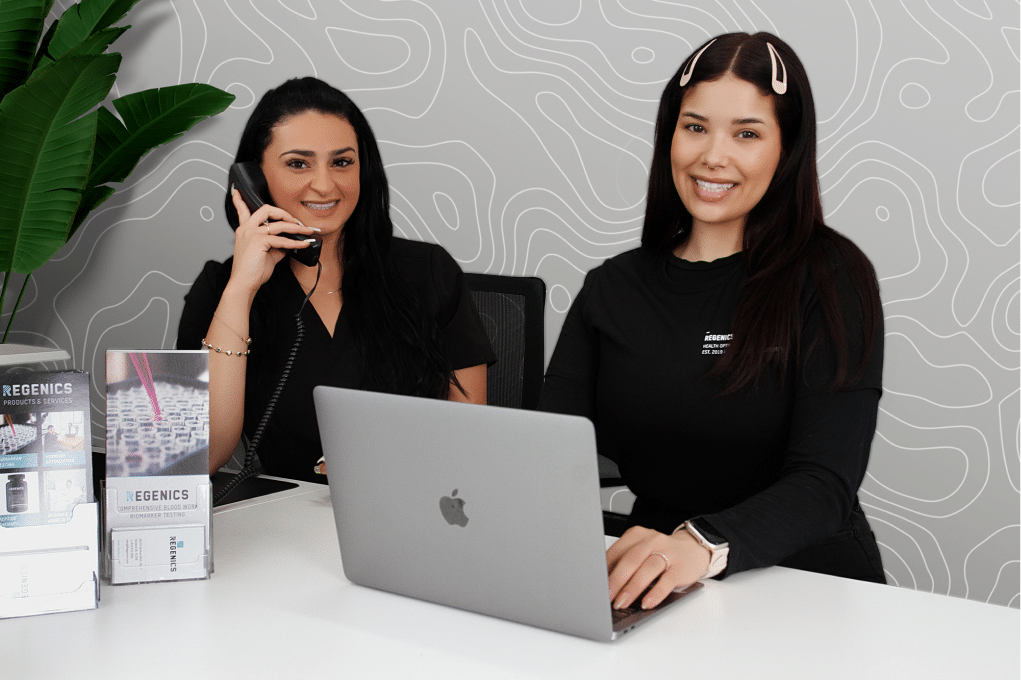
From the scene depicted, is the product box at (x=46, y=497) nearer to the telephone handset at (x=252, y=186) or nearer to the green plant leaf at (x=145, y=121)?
the telephone handset at (x=252, y=186)

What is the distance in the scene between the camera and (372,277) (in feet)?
6.55

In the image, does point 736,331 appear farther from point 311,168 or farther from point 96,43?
A: point 96,43

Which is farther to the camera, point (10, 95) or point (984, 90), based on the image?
point (10, 95)

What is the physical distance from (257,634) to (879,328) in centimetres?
101

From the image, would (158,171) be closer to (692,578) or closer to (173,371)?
(173,371)

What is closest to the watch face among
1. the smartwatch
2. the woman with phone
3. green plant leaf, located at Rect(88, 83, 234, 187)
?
the smartwatch

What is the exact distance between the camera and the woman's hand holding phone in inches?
68.8

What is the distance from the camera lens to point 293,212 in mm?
1906

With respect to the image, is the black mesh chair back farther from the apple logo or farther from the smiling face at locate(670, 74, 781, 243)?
the apple logo

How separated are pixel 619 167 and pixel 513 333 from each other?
0.94m

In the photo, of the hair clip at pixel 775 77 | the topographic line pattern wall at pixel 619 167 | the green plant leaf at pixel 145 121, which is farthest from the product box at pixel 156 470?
the green plant leaf at pixel 145 121

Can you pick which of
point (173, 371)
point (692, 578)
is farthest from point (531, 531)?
point (173, 371)

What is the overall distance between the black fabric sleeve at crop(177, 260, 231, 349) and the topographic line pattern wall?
25 cm

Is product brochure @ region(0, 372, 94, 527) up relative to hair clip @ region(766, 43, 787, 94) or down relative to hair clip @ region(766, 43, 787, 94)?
down
